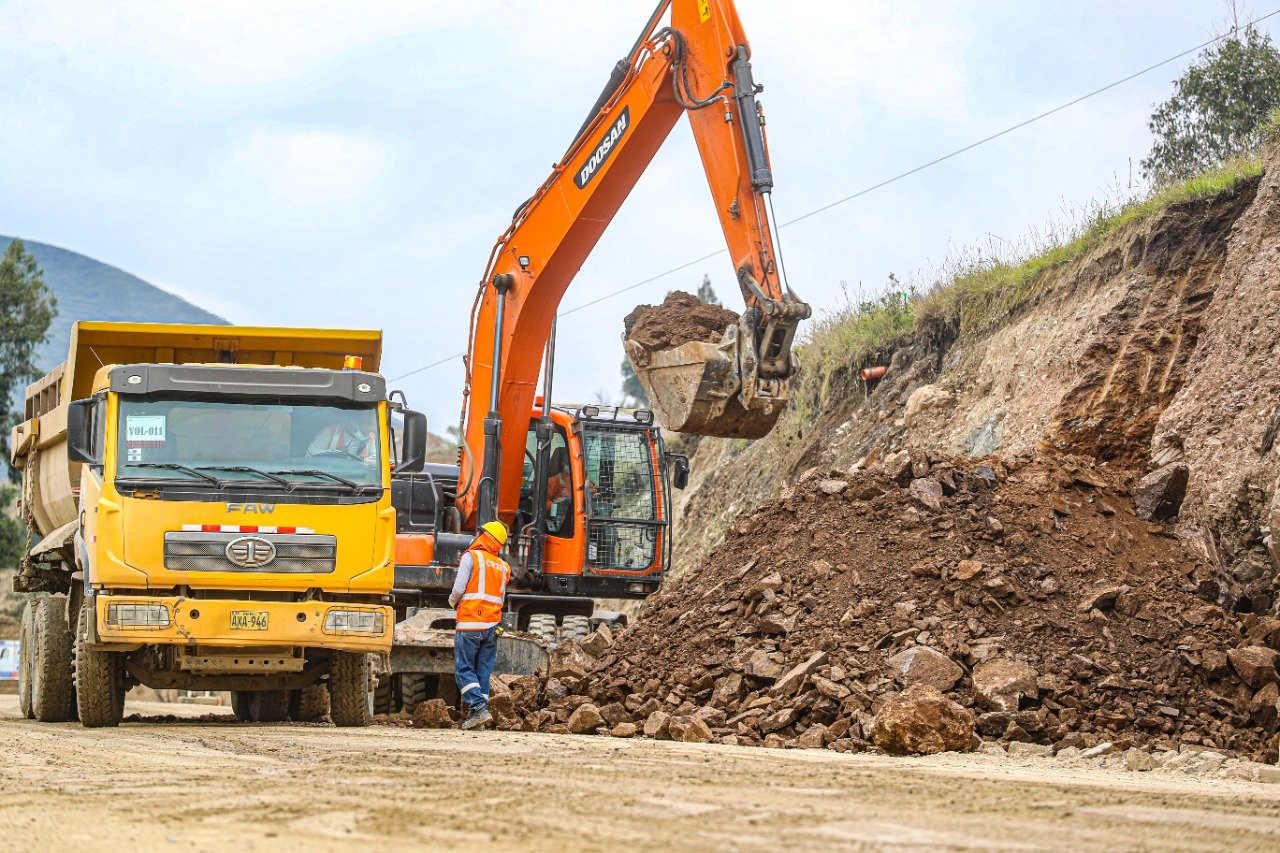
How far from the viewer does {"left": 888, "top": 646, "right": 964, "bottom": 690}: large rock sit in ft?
33.6

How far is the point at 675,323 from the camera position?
539 inches

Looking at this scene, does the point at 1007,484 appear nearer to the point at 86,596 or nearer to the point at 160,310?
the point at 86,596

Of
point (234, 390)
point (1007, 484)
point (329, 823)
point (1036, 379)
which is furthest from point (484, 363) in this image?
point (329, 823)

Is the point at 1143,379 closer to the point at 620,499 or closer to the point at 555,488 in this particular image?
the point at 620,499

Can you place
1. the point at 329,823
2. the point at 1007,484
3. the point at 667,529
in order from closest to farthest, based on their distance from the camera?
the point at 329,823 → the point at 1007,484 → the point at 667,529

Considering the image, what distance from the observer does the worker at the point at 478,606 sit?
11883 mm

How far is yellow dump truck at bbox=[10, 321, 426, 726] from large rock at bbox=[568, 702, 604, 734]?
1551 millimetres

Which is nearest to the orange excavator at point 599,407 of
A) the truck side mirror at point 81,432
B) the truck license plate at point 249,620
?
the truck license plate at point 249,620

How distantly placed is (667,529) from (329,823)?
10.9m

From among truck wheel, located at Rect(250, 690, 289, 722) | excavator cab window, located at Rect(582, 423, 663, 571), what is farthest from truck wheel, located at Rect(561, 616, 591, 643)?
truck wheel, located at Rect(250, 690, 289, 722)

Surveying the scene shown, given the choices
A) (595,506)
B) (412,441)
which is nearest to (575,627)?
(595,506)

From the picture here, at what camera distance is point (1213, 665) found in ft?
33.7

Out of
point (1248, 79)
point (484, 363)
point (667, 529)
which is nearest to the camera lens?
point (484, 363)

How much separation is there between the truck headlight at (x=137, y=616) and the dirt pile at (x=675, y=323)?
494 centimetres
